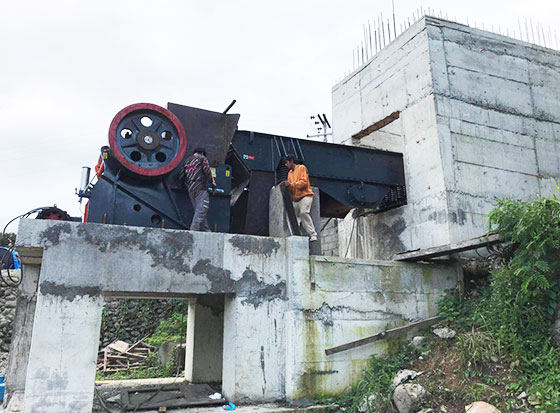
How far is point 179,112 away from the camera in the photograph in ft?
27.4

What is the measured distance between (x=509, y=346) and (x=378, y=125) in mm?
6030

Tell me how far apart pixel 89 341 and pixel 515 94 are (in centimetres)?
951

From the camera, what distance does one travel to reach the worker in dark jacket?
296 inches

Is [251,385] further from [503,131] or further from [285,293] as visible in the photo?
[503,131]

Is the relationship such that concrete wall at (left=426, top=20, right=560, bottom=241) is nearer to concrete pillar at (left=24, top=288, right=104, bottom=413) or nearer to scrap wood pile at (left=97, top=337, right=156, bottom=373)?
concrete pillar at (left=24, top=288, right=104, bottom=413)

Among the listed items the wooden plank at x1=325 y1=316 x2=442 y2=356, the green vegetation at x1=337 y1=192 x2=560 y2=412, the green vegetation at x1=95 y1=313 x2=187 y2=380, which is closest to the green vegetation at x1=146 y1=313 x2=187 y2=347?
the green vegetation at x1=95 y1=313 x2=187 y2=380

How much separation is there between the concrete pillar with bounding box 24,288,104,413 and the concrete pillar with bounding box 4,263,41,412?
779 millimetres

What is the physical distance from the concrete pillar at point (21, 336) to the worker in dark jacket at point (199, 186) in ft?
8.09

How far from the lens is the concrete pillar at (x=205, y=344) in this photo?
8.87 meters

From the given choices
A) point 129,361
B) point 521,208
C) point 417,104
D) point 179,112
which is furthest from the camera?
point 129,361

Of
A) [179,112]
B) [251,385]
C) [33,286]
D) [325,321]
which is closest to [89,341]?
[33,286]

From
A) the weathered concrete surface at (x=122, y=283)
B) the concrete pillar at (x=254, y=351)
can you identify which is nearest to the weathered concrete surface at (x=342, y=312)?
the concrete pillar at (x=254, y=351)

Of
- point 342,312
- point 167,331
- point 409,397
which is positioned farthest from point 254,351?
point 167,331

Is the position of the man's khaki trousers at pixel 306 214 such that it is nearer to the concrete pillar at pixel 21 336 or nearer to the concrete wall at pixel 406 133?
the concrete wall at pixel 406 133
